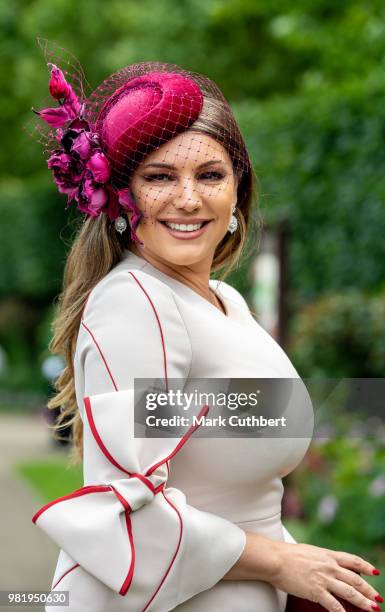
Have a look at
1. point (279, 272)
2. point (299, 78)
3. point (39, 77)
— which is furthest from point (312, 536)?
point (39, 77)

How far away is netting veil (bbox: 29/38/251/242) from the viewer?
1.95 meters

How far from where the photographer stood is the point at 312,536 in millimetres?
6023

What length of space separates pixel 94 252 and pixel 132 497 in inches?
23.5

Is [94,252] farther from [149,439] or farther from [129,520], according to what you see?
[129,520]

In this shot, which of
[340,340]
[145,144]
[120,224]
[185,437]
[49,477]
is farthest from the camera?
[49,477]

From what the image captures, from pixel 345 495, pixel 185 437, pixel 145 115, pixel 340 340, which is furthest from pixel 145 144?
pixel 340 340

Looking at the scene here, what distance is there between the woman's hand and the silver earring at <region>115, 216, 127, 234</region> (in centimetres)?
70

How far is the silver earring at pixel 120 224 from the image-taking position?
208 cm

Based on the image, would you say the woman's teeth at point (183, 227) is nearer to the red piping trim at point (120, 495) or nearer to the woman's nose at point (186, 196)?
the woman's nose at point (186, 196)

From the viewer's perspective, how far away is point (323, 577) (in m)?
1.87

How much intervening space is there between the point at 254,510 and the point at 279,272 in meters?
6.18

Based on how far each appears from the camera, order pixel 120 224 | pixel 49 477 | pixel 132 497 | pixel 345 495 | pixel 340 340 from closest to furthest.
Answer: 1. pixel 132 497
2. pixel 120 224
3. pixel 345 495
4. pixel 340 340
5. pixel 49 477

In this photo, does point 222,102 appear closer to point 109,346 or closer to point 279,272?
point 109,346

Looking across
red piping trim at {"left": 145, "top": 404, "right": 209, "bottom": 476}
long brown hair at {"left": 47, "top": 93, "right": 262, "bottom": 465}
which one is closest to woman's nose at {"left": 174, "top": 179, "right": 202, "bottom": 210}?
long brown hair at {"left": 47, "top": 93, "right": 262, "bottom": 465}
